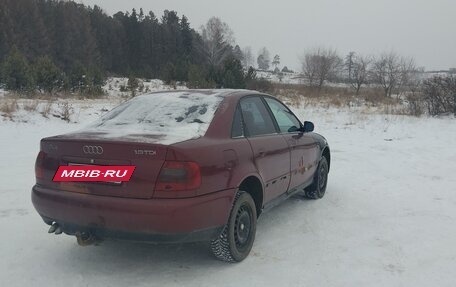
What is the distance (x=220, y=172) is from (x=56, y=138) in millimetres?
1361

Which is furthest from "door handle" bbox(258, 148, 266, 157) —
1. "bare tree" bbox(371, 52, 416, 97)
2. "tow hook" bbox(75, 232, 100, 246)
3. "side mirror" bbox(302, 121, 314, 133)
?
"bare tree" bbox(371, 52, 416, 97)

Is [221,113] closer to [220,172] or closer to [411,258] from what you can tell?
[220,172]

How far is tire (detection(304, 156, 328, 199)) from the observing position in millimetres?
5879

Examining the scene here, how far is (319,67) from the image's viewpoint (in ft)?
156

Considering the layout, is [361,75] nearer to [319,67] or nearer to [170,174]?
[319,67]

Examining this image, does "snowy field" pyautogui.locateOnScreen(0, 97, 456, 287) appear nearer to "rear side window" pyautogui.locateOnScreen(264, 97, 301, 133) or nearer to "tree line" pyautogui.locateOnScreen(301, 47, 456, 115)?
"rear side window" pyautogui.locateOnScreen(264, 97, 301, 133)

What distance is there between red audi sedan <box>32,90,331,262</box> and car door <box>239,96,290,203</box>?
0.05 ft

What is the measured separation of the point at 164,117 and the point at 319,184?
2.99 metres

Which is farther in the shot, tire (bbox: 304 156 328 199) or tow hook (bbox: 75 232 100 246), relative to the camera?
tire (bbox: 304 156 328 199)

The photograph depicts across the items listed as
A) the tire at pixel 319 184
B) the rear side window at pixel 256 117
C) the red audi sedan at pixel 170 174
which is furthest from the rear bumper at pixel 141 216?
the tire at pixel 319 184

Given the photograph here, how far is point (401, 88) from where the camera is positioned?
113 ft

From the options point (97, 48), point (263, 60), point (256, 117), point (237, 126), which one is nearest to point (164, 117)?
point (237, 126)

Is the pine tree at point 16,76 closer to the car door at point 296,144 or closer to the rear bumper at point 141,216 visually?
the car door at point 296,144

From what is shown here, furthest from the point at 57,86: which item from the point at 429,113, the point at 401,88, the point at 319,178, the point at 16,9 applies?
the point at 16,9
